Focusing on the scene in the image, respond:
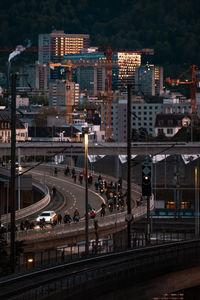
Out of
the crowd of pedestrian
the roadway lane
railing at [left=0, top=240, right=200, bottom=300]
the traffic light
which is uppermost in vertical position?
the traffic light

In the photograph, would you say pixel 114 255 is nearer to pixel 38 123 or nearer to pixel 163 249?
pixel 163 249

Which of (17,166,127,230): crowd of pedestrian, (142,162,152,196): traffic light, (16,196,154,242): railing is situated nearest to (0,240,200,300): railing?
(142,162,152,196): traffic light

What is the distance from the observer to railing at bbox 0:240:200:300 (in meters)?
23.9

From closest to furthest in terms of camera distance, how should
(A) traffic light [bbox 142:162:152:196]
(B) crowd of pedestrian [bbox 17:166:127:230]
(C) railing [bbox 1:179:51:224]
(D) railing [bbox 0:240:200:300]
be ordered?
1. (D) railing [bbox 0:240:200:300]
2. (A) traffic light [bbox 142:162:152:196]
3. (B) crowd of pedestrian [bbox 17:166:127:230]
4. (C) railing [bbox 1:179:51:224]

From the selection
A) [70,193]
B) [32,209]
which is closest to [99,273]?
[32,209]

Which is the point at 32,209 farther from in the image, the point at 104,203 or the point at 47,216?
the point at 104,203

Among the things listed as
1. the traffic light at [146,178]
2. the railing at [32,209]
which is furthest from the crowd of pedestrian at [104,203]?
the traffic light at [146,178]

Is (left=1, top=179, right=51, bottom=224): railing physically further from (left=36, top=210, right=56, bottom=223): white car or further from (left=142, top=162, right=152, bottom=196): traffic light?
(left=142, top=162, right=152, bottom=196): traffic light

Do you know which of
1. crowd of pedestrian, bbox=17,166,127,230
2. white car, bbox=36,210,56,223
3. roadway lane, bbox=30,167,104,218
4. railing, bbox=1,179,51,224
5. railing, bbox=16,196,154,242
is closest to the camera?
railing, bbox=16,196,154,242

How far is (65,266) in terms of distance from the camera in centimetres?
2889

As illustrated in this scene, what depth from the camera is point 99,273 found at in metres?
26.8

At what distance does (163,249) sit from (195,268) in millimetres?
1246

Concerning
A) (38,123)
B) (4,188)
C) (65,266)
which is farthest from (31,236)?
(38,123)

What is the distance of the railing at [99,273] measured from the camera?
78.5ft
